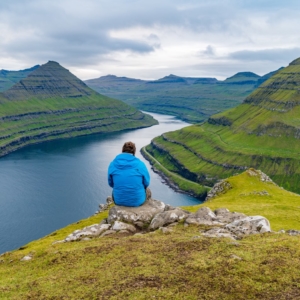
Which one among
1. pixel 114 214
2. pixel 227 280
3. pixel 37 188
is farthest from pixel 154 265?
pixel 37 188

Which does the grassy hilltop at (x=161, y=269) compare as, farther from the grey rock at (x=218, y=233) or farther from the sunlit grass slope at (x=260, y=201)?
the sunlit grass slope at (x=260, y=201)

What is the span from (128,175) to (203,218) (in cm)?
729

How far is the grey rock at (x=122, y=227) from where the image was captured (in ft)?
88.2

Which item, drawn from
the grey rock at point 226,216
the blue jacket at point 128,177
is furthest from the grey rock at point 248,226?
the blue jacket at point 128,177

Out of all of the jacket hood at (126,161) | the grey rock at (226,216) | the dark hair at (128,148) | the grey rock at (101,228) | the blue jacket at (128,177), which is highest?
the dark hair at (128,148)

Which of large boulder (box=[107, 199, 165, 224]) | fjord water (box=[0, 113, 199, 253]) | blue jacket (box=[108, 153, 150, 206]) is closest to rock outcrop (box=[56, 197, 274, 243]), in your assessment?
large boulder (box=[107, 199, 165, 224])

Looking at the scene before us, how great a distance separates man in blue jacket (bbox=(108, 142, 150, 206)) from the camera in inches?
1069

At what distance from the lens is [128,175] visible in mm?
27141

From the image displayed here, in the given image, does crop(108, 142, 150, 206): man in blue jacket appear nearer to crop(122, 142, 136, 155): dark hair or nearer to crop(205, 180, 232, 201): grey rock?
crop(122, 142, 136, 155): dark hair

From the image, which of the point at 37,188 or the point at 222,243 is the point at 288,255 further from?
the point at 37,188

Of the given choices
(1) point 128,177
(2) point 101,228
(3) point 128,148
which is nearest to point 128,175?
(1) point 128,177

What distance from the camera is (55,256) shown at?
22281 millimetres

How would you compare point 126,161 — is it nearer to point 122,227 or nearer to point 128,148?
point 128,148

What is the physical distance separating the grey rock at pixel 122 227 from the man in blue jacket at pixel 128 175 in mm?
2292
